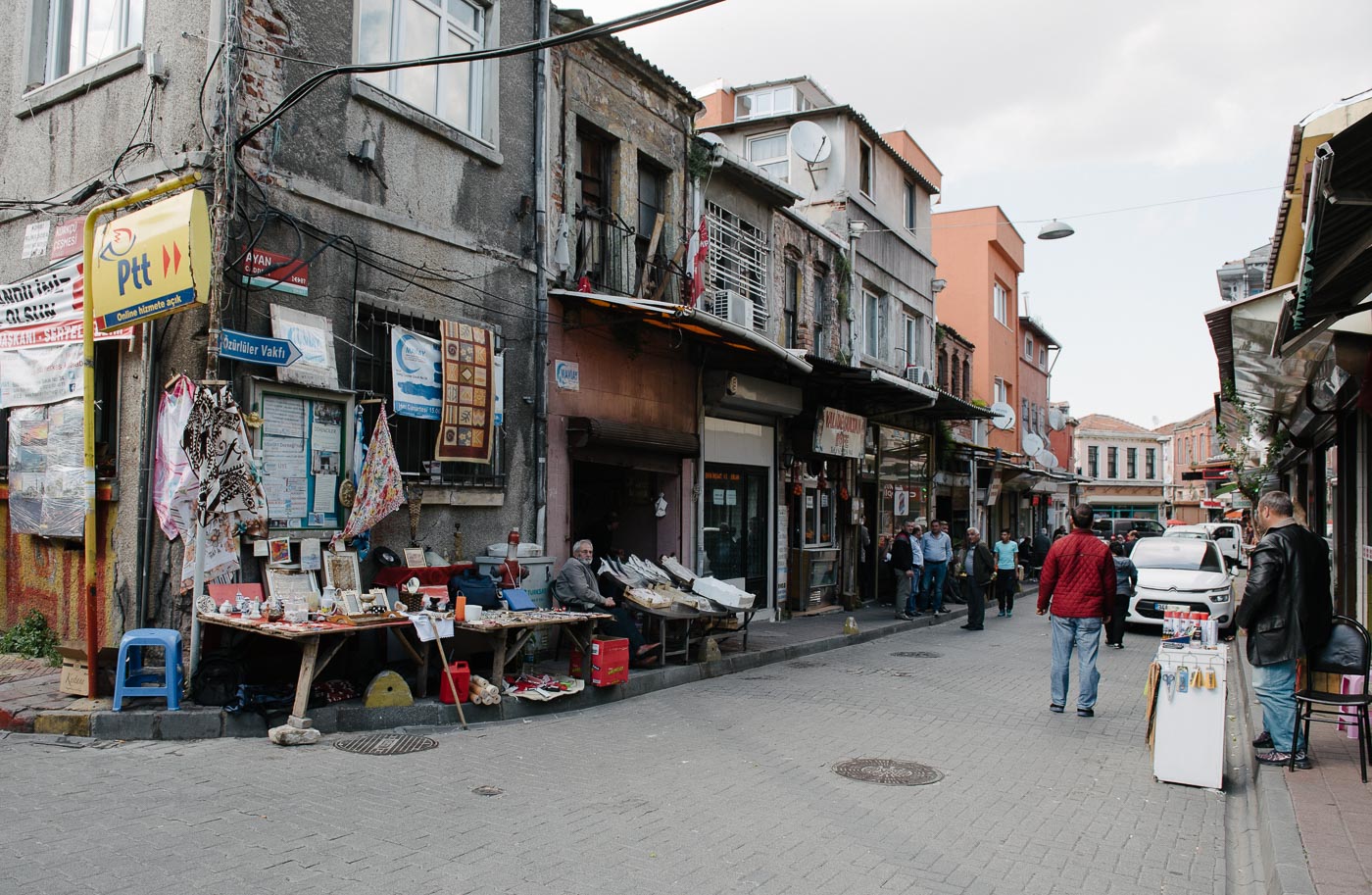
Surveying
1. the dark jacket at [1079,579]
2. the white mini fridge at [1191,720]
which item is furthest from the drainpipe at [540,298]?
the white mini fridge at [1191,720]

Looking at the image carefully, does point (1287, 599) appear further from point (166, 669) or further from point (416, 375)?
point (166, 669)

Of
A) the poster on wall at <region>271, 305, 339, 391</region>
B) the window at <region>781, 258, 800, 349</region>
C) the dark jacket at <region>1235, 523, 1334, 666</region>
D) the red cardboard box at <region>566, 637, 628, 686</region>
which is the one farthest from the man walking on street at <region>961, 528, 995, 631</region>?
the poster on wall at <region>271, 305, 339, 391</region>

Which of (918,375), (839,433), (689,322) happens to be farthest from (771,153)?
(689,322)

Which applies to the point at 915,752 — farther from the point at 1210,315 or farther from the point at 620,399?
the point at 620,399

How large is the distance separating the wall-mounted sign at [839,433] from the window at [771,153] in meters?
6.04

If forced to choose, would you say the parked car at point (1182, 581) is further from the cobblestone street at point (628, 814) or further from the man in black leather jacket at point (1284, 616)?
the man in black leather jacket at point (1284, 616)

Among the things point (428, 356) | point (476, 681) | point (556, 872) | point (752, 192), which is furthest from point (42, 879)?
point (752, 192)

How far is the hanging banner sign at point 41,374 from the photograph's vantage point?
8836 mm

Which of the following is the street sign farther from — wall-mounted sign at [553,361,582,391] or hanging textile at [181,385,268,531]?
wall-mounted sign at [553,361,582,391]

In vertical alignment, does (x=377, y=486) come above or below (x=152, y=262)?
below

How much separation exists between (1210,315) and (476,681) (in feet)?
25.3

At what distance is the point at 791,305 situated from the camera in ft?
62.5

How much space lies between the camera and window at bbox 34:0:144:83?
9.16m

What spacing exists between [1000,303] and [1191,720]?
106 feet
